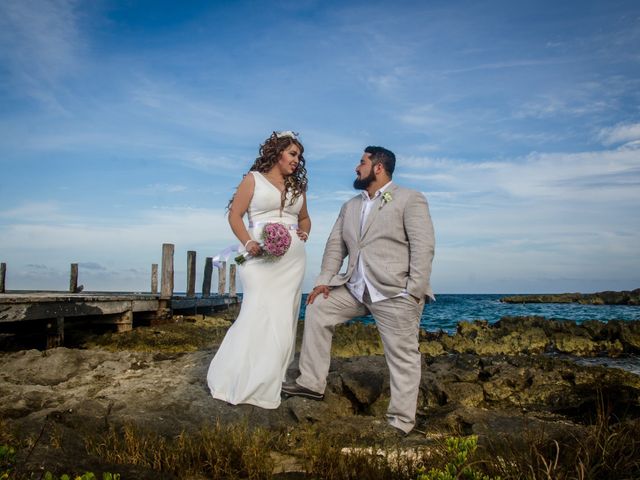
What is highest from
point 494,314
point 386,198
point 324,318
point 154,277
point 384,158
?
point 384,158

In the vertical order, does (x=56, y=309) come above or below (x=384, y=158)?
below

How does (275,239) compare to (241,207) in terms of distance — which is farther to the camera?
(241,207)

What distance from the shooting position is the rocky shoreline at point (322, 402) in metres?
4.73

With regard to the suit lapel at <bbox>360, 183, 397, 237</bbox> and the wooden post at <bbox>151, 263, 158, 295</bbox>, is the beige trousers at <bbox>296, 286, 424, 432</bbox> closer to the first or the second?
the suit lapel at <bbox>360, 183, 397, 237</bbox>

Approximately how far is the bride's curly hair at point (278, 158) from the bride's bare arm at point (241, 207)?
0.17 meters

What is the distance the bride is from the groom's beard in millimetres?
600

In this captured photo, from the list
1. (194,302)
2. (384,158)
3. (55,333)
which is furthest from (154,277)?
(384,158)

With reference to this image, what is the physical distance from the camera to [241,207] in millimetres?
5551

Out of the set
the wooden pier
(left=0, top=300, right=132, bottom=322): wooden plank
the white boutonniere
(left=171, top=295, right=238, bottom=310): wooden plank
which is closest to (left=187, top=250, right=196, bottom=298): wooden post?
the wooden pier

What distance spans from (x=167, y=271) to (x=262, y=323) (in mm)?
12414

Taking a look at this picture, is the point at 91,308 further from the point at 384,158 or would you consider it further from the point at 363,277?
the point at 384,158

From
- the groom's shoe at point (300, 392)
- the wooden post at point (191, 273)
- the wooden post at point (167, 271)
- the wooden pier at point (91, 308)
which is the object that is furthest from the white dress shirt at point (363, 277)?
the wooden post at point (191, 273)

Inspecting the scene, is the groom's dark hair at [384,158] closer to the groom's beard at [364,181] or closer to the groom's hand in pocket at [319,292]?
the groom's beard at [364,181]

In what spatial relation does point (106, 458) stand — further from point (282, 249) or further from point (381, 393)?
point (381, 393)
